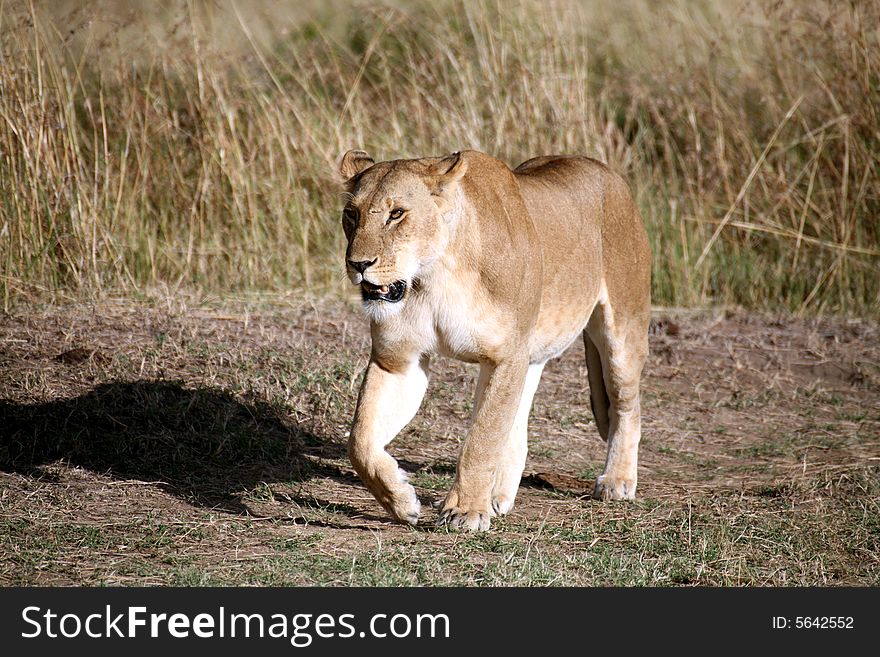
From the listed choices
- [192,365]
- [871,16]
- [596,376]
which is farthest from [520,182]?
[871,16]

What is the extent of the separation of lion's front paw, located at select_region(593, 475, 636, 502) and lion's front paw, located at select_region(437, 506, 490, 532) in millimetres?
1004

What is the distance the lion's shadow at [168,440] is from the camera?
555cm

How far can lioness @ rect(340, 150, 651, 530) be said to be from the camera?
445 cm

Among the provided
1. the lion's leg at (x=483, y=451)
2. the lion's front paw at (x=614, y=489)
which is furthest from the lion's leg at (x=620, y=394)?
the lion's leg at (x=483, y=451)

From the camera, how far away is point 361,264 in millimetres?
4285

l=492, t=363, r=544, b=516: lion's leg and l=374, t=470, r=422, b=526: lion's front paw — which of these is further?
l=492, t=363, r=544, b=516: lion's leg

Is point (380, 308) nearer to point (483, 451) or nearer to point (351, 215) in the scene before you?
point (351, 215)

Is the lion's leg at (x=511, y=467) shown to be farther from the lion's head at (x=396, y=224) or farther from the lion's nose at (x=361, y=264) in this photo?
the lion's nose at (x=361, y=264)

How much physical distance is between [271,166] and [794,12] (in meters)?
4.54

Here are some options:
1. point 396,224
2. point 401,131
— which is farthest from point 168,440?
point 401,131

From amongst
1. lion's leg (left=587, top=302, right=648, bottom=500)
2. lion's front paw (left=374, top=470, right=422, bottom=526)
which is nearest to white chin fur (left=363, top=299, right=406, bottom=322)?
lion's front paw (left=374, top=470, right=422, bottom=526)

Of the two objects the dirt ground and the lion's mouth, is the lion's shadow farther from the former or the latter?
the lion's mouth

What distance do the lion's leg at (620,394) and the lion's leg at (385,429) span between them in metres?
1.24

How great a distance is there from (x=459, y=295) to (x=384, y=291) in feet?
1.07
